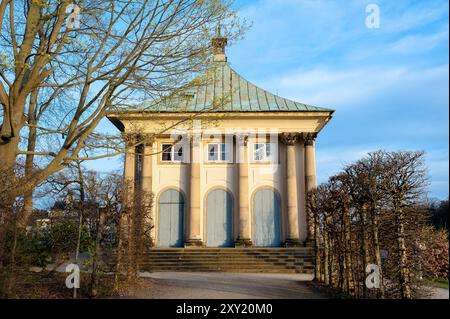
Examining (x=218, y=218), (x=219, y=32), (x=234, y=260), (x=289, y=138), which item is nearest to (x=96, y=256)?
(x=219, y=32)

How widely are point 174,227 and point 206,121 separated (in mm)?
14048

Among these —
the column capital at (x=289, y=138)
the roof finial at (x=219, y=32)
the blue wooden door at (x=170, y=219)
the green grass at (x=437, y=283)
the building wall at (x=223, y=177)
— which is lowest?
the green grass at (x=437, y=283)

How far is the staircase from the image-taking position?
19.8 m

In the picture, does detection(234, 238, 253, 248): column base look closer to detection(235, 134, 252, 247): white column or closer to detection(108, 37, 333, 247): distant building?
detection(235, 134, 252, 247): white column

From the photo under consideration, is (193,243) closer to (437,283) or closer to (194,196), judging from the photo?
(194,196)

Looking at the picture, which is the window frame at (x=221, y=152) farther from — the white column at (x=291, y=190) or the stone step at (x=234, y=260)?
the stone step at (x=234, y=260)

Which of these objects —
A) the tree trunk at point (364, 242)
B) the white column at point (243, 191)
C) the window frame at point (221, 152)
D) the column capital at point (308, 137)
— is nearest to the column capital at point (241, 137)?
the white column at point (243, 191)

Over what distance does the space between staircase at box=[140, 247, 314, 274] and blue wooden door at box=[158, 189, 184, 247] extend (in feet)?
7.68

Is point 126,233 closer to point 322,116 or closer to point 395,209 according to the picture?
point 395,209

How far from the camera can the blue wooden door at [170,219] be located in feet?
82.3

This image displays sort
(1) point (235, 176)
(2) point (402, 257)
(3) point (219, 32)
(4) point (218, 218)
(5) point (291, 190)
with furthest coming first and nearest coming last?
(1) point (235, 176)
(4) point (218, 218)
(5) point (291, 190)
(3) point (219, 32)
(2) point (402, 257)

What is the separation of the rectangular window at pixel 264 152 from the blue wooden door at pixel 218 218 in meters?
3.06

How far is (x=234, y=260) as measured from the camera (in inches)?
823

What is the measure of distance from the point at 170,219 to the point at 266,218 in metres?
5.87
